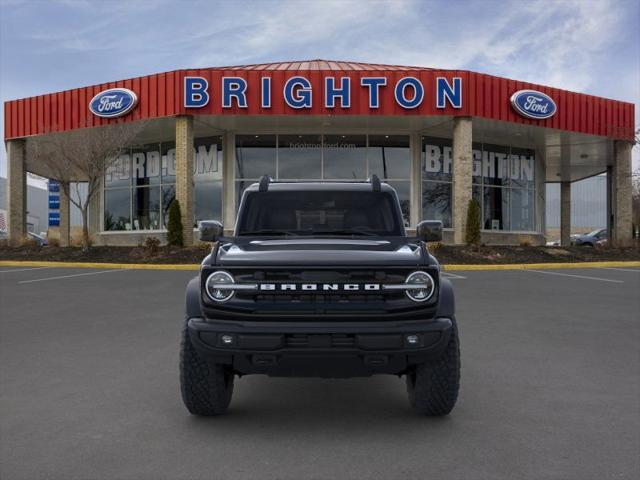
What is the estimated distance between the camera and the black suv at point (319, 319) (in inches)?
142

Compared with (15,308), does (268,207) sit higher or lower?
higher

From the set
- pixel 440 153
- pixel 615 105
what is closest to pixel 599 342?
pixel 440 153

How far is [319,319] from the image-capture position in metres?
3.69

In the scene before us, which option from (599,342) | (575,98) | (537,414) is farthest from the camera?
(575,98)

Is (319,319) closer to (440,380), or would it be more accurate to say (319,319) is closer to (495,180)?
(440,380)

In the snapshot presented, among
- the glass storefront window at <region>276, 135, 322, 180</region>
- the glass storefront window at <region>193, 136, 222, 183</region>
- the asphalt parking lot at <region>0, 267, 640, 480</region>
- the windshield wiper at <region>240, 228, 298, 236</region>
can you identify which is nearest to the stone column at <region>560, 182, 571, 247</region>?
the glass storefront window at <region>276, 135, 322, 180</region>

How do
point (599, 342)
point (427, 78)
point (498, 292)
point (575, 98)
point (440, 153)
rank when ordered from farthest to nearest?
point (440, 153)
point (575, 98)
point (427, 78)
point (498, 292)
point (599, 342)

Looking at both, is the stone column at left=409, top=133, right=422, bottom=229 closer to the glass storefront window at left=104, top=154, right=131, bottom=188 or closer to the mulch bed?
the mulch bed

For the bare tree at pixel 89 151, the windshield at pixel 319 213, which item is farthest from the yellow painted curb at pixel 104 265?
the windshield at pixel 319 213

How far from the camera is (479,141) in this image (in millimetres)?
26312

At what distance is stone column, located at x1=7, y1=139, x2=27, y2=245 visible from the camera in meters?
25.1

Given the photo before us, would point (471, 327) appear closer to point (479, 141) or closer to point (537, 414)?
point (537, 414)

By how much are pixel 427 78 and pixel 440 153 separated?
4978 millimetres

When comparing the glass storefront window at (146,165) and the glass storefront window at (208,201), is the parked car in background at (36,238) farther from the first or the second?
the glass storefront window at (208,201)
